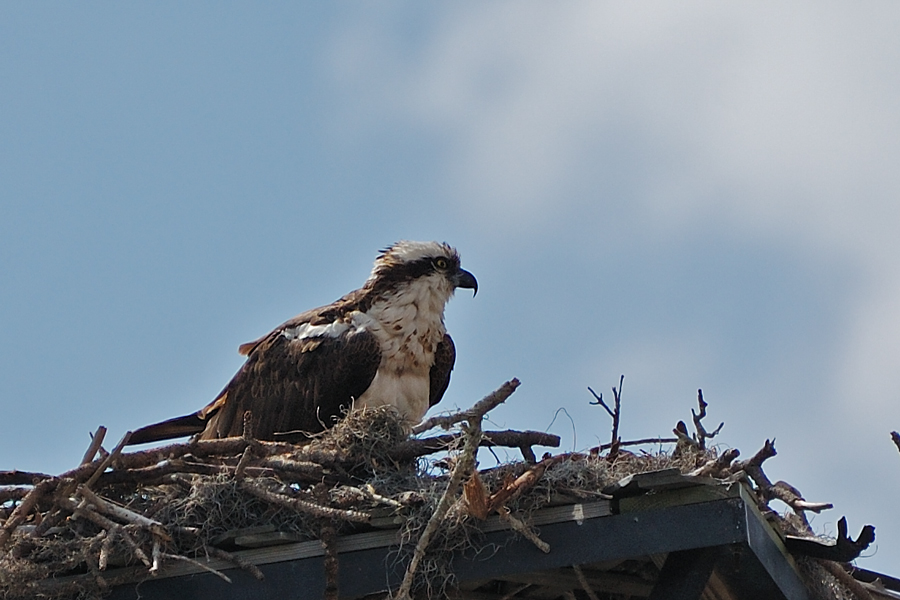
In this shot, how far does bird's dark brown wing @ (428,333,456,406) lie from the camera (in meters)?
8.67

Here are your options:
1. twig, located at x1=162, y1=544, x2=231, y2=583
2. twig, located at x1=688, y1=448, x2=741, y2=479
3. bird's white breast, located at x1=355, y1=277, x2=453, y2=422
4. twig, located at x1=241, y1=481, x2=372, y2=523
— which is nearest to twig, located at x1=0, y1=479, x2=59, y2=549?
twig, located at x1=162, y1=544, x2=231, y2=583

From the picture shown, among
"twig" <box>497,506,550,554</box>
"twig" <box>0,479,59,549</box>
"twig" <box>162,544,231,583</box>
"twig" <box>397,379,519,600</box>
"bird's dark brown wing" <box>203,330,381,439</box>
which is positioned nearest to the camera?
"twig" <box>397,379,519,600</box>

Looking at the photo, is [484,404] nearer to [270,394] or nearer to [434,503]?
[434,503]

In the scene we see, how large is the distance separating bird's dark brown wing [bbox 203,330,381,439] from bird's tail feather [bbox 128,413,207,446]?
326mm

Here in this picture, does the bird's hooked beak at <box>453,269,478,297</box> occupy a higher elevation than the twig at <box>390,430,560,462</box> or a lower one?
higher

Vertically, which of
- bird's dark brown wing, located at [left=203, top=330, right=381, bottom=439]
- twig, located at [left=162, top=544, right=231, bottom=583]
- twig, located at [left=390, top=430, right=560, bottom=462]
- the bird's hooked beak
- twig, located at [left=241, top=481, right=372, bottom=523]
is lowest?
twig, located at [left=162, top=544, right=231, bottom=583]

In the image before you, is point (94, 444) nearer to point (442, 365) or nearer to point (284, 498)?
point (284, 498)

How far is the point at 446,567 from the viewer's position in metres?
5.57

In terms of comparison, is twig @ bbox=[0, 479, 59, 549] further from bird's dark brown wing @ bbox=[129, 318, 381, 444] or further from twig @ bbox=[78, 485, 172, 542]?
bird's dark brown wing @ bbox=[129, 318, 381, 444]

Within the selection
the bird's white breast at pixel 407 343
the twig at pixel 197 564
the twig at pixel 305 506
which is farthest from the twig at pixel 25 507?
the bird's white breast at pixel 407 343

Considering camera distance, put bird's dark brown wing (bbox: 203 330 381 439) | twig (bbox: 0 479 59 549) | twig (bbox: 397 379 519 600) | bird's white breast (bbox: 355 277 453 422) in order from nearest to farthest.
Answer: twig (bbox: 397 379 519 600), twig (bbox: 0 479 59 549), bird's dark brown wing (bbox: 203 330 381 439), bird's white breast (bbox: 355 277 453 422)

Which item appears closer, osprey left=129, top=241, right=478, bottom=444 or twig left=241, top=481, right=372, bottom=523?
twig left=241, top=481, right=372, bottom=523

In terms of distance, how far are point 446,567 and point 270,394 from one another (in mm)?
2978

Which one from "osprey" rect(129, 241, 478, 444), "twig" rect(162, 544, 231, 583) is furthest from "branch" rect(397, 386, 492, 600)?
"osprey" rect(129, 241, 478, 444)
